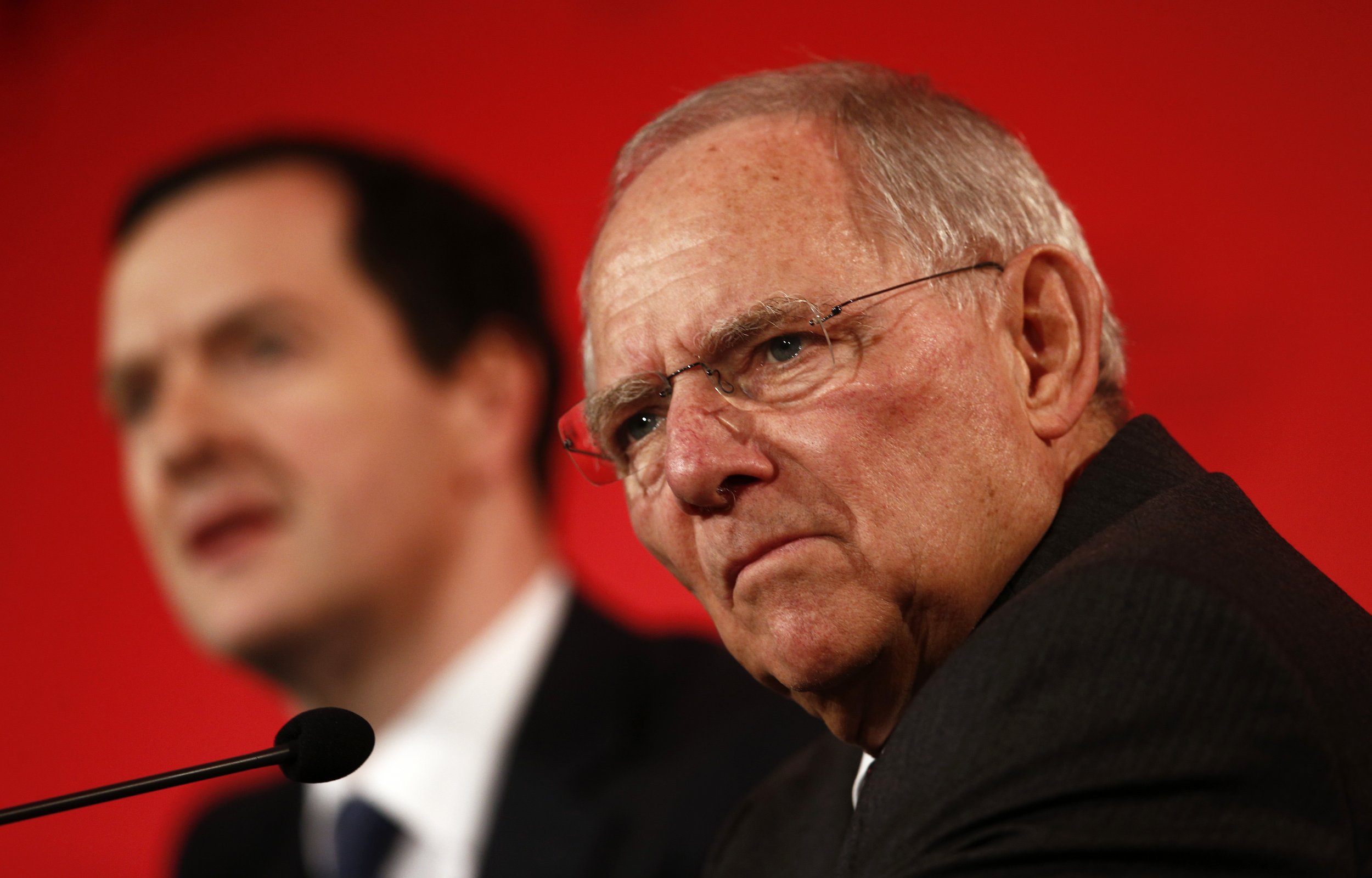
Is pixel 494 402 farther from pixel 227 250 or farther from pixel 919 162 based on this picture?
pixel 919 162

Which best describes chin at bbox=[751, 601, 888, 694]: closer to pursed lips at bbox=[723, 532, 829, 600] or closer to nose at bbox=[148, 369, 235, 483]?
pursed lips at bbox=[723, 532, 829, 600]

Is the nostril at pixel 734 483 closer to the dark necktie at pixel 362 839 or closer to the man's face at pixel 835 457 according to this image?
the man's face at pixel 835 457

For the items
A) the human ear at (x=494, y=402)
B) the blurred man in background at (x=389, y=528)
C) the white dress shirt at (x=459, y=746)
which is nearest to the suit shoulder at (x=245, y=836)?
the blurred man in background at (x=389, y=528)

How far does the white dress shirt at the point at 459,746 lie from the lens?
9.11 feet

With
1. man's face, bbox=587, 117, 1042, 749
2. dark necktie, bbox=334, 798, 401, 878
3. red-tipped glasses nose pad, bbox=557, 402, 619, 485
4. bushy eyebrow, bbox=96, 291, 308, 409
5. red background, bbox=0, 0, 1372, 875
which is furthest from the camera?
bushy eyebrow, bbox=96, 291, 308, 409

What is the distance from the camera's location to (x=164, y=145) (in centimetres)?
371

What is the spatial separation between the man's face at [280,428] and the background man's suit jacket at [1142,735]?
2.05 m

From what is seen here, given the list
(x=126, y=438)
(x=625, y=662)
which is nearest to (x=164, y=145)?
(x=126, y=438)

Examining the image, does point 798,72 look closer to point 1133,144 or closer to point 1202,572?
point 1202,572

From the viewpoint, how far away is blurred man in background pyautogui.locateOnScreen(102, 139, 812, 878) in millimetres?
2719

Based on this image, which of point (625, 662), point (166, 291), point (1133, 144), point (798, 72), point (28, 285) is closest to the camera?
point (798, 72)

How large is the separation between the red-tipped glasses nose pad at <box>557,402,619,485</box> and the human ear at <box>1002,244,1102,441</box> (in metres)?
0.58

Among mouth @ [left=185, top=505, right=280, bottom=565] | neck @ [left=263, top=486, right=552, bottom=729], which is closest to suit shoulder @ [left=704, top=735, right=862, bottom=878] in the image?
neck @ [left=263, top=486, right=552, bottom=729]

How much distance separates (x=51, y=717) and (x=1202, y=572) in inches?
138
